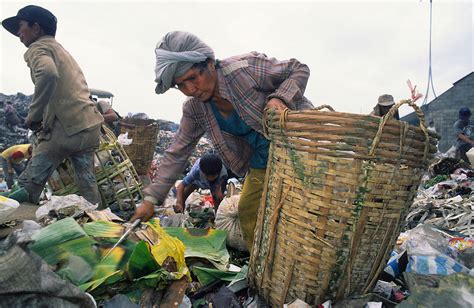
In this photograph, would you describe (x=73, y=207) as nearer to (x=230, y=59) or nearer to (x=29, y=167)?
(x=29, y=167)

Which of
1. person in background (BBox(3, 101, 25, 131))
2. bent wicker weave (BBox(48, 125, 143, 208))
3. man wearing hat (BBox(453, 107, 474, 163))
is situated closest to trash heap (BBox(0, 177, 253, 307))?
bent wicker weave (BBox(48, 125, 143, 208))

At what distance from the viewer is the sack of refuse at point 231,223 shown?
270cm

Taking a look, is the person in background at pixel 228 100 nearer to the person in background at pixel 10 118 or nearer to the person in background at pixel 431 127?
the person in background at pixel 431 127

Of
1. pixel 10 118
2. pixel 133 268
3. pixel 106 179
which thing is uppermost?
pixel 133 268

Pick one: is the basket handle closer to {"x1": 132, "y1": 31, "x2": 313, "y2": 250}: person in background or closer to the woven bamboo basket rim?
the woven bamboo basket rim

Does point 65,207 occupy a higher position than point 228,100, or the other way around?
point 228,100

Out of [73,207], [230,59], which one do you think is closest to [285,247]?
[230,59]

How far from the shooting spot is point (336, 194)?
51.9 inches

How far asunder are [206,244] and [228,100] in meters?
0.88

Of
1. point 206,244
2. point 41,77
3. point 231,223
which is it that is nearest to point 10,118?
point 41,77

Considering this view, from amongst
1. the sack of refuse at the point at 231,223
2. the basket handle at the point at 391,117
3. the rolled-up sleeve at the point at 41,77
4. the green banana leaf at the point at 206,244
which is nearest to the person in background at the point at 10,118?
the rolled-up sleeve at the point at 41,77

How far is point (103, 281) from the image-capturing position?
153 cm

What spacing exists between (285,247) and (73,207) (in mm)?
1719

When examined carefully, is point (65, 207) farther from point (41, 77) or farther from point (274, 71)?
point (274, 71)
